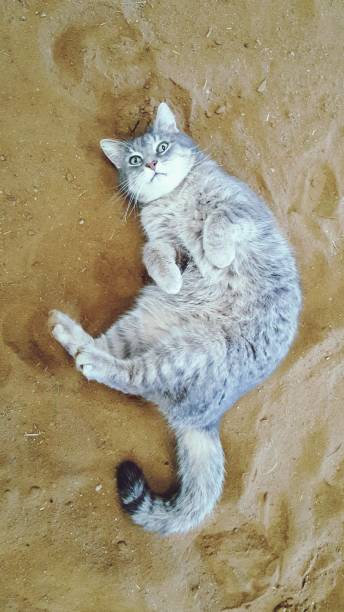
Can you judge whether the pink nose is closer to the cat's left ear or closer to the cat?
the cat

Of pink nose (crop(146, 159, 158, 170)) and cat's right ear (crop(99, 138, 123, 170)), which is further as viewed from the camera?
cat's right ear (crop(99, 138, 123, 170))

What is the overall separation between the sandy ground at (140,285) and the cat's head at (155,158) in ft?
0.81

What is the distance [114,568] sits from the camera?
Result: 11.1ft

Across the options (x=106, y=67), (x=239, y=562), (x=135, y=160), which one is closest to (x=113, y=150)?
(x=135, y=160)

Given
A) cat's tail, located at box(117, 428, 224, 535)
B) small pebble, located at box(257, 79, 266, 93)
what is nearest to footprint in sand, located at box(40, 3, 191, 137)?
small pebble, located at box(257, 79, 266, 93)

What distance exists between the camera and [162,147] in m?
3.26

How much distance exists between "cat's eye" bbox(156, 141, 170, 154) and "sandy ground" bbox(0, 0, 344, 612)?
0.50 metres

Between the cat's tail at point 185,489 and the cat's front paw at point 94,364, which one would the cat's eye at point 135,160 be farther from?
the cat's tail at point 185,489

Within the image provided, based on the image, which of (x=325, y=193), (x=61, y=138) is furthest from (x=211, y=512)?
(x=61, y=138)

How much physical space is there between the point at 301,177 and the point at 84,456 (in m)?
2.83

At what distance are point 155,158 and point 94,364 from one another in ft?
4.93

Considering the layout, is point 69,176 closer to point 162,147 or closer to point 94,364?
point 162,147

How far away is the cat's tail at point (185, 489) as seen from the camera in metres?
3.25

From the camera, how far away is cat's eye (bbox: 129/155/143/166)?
3258 millimetres
